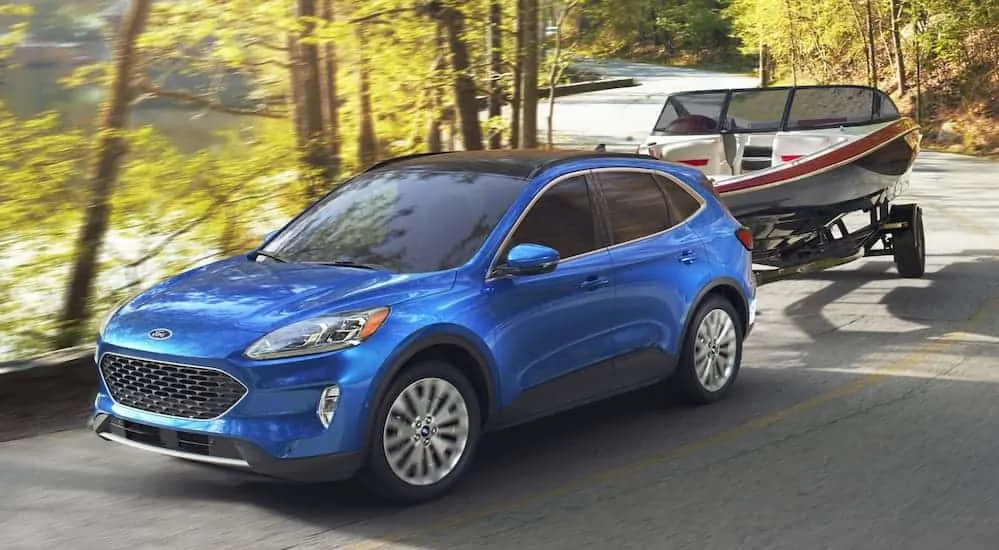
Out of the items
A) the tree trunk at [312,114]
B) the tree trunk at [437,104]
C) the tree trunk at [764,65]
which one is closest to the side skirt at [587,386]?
the tree trunk at [312,114]

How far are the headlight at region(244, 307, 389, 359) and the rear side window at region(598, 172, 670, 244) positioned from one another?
2.02 metres

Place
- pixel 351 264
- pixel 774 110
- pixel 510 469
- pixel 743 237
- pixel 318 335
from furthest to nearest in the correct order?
pixel 774 110 → pixel 743 237 → pixel 510 469 → pixel 351 264 → pixel 318 335

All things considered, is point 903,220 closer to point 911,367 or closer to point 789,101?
point 789,101

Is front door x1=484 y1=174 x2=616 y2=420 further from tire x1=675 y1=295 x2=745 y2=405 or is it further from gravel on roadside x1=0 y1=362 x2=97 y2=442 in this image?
gravel on roadside x1=0 y1=362 x2=97 y2=442

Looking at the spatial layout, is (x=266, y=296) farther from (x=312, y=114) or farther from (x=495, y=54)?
(x=495, y=54)

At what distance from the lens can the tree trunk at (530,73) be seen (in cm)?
1397

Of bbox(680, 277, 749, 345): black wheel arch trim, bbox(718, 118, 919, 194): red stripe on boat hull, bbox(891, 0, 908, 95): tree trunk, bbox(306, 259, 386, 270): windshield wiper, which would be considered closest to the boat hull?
bbox(718, 118, 919, 194): red stripe on boat hull

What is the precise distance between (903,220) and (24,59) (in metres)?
8.38

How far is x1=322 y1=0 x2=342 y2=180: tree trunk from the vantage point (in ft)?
39.5

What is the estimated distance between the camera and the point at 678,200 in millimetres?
7719

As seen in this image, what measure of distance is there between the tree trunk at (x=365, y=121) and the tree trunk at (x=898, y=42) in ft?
85.2

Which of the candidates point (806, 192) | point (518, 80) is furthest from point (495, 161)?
point (518, 80)

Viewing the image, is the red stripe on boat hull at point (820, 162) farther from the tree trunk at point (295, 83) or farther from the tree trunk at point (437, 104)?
the tree trunk at point (295, 83)

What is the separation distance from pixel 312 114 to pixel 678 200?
21.2 ft
